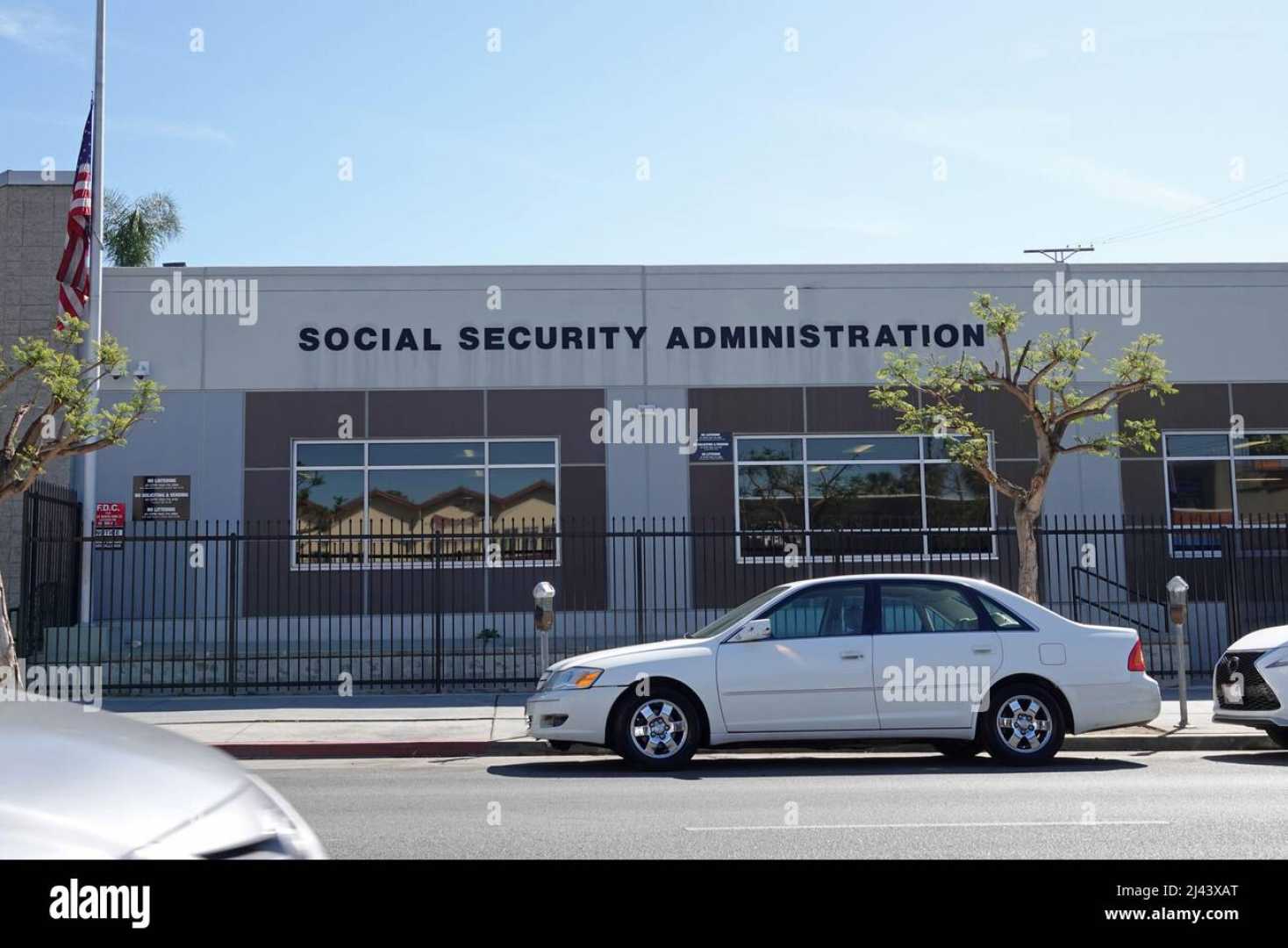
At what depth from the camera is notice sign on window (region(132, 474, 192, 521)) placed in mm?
20500

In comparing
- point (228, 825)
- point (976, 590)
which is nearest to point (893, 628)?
point (976, 590)

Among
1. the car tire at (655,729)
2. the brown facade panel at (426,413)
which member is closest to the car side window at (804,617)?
the car tire at (655,729)

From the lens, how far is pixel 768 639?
10.4m

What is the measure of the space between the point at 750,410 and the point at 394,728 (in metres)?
10.0

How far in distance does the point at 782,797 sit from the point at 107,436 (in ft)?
32.7

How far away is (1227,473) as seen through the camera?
21.8 m

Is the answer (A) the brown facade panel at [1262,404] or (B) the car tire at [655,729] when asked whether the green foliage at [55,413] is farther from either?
(A) the brown facade panel at [1262,404]

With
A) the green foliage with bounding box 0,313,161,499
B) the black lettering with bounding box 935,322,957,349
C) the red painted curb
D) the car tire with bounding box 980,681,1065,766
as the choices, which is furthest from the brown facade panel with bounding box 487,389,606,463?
the car tire with bounding box 980,681,1065,766

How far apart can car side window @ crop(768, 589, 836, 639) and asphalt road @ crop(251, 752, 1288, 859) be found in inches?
45.5

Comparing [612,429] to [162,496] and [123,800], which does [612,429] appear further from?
[123,800]

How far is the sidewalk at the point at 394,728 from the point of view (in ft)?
39.5
